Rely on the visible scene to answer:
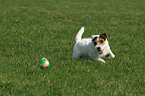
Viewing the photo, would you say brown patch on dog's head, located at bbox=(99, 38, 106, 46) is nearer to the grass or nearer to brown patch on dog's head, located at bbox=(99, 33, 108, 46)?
brown patch on dog's head, located at bbox=(99, 33, 108, 46)

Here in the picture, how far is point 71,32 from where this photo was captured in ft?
31.6

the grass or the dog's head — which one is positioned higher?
the dog's head

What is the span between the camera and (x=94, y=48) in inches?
223

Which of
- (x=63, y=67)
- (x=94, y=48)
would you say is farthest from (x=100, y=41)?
(x=63, y=67)

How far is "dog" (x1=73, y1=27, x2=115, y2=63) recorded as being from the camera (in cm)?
538

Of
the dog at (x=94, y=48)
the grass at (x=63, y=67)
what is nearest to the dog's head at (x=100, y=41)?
the dog at (x=94, y=48)

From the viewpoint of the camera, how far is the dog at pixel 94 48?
538cm

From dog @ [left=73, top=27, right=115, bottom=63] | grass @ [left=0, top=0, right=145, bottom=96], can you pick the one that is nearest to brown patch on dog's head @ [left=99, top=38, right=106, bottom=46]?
dog @ [left=73, top=27, right=115, bottom=63]

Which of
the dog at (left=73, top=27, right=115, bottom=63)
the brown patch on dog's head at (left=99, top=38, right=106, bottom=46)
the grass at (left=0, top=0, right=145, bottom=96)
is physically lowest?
the grass at (left=0, top=0, right=145, bottom=96)

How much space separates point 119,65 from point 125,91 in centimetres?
147

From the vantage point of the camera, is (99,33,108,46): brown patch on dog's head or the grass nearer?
the grass

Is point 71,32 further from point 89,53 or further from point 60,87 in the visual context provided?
point 60,87

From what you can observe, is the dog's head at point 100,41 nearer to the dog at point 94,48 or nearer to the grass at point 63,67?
the dog at point 94,48

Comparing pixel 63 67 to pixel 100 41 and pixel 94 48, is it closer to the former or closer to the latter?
pixel 94 48
